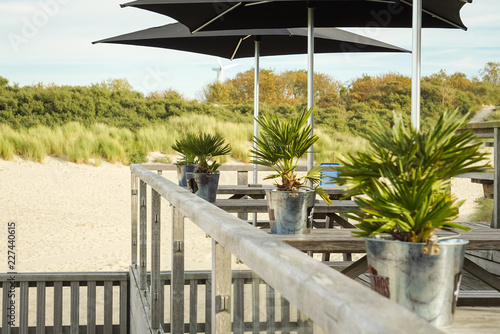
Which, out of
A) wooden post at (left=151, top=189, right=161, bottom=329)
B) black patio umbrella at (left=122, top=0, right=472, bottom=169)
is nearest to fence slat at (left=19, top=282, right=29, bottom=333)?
wooden post at (left=151, top=189, right=161, bottom=329)

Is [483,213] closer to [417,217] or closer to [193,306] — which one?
[193,306]

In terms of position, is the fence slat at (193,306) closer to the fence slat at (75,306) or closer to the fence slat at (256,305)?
the fence slat at (256,305)

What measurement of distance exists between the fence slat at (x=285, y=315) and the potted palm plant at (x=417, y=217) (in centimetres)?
25

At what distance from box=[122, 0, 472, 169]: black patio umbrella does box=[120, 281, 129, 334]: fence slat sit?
2.00 m

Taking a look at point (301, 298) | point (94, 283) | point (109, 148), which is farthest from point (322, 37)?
point (109, 148)

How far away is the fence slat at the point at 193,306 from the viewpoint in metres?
1.83

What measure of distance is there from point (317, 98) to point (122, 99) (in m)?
8.78

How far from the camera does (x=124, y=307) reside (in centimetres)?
462

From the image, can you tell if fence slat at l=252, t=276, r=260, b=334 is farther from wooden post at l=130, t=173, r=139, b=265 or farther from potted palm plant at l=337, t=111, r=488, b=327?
wooden post at l=130, t=173, r=139, b=265

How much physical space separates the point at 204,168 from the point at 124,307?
6.16 ft

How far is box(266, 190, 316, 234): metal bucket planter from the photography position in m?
1.90

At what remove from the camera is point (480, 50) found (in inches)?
1462

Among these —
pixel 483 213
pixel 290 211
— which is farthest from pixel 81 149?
pixel 290 211

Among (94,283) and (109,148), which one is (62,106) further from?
(94,283)
